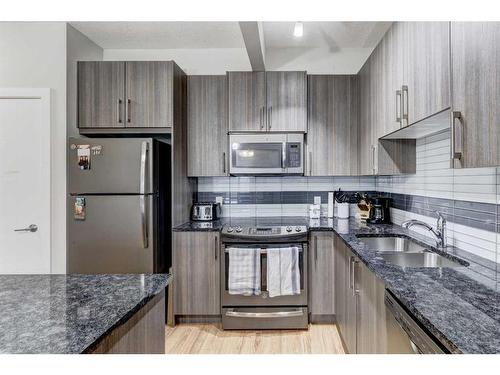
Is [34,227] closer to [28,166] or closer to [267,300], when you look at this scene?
[28,166]

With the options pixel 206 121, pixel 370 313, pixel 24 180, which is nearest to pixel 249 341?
pixel 370 313

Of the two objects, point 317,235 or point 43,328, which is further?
point 317,235

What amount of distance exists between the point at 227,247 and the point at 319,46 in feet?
7.47

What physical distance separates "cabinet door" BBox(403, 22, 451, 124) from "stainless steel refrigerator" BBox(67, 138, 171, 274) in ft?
6.25

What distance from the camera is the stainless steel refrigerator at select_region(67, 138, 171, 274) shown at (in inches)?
98.3

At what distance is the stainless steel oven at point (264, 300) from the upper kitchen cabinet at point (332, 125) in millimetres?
791

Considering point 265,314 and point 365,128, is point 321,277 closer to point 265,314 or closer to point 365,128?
point 265,314

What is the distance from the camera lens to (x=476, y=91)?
3.66 feet

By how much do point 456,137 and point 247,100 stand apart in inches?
79.2

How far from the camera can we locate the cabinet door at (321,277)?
2.66 metres

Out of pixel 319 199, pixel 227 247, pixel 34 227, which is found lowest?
pixel 227 247

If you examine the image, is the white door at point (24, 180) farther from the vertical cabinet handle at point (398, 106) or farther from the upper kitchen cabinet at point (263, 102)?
the vertical cabinet handle at point (398, 106)

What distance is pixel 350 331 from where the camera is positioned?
6.68 ft
